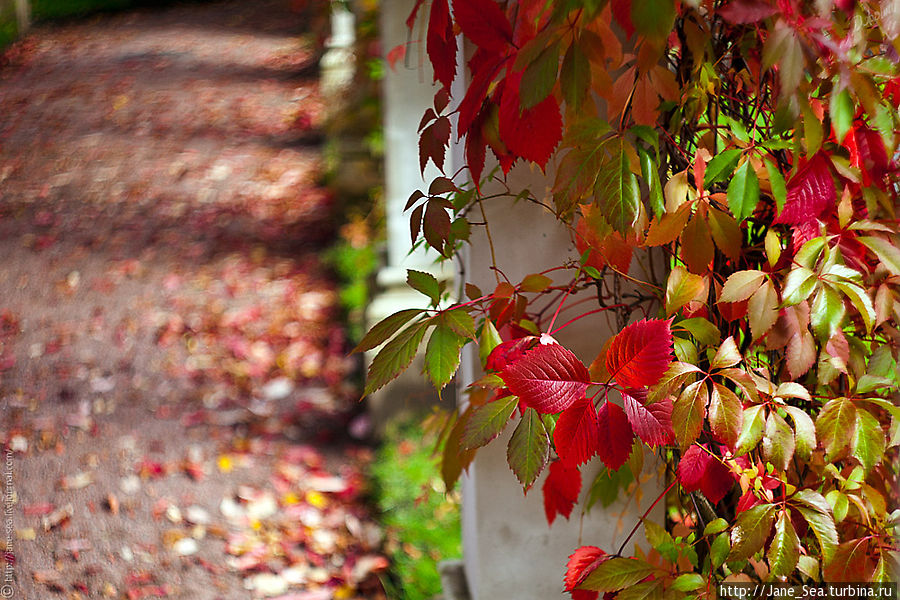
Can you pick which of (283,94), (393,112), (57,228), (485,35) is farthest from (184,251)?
(485,35)

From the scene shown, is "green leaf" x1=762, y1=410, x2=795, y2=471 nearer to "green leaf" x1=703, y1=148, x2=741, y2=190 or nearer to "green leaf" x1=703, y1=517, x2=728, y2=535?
"green leaf" x1=703, y1=517, x2=728, y2=535

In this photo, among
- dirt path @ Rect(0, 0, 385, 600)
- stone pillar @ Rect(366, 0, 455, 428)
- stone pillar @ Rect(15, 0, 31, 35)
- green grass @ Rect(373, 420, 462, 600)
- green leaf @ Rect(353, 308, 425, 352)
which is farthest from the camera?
stone pillar @ Rect(15, 0, 31, 35)

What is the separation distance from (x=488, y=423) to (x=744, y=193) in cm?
32

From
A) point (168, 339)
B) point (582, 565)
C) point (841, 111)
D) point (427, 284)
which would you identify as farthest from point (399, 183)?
point (841, 111)

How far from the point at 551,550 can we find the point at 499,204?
1.60ft

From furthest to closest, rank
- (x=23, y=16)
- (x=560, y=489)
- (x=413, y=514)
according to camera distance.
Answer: (x=23, y=16) < (x=413, y=514) < (x=560, y=489)

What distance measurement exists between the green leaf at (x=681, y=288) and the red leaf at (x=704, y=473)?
14 centimetres

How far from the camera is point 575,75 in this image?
1.83ft

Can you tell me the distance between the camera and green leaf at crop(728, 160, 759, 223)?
64 centimetres

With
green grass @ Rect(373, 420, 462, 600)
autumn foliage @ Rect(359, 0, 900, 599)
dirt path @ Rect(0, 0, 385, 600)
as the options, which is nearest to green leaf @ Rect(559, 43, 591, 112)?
autumn foliage @ Rect(359, 0, 900, 599)

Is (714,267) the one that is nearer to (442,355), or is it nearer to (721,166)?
(721,166)

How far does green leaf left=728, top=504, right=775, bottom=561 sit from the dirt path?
4.39ft

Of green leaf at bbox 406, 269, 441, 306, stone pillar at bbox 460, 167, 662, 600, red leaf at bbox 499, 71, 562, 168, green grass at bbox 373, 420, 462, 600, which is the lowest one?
green grass at bbox 373, 420, 462, 600

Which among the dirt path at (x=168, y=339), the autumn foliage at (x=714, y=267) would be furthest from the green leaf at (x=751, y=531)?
the dirt path at (x=168, y=339)
